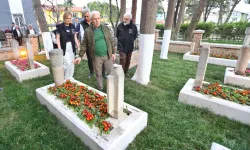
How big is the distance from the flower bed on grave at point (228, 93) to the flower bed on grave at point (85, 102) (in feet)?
7.34

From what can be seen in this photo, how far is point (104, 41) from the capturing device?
3.28 metres

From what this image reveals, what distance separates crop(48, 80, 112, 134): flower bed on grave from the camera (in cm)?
228

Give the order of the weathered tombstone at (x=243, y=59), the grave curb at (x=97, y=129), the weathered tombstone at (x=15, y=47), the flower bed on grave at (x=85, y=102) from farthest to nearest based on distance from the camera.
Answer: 1. the weathered tombstone at (x=15, y=47)
2. the weathered tombstone at (x=243, y=59)
3. the flower bed on grave at (x=85, y=102)
4. the grave curb at (x=97, y=129)

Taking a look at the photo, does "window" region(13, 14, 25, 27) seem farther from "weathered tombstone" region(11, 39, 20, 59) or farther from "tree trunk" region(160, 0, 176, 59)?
"tree trunk" region(160, 0, 176, 59)

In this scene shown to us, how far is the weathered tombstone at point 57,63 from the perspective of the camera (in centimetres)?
306

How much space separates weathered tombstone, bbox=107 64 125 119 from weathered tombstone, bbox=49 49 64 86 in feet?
5.26

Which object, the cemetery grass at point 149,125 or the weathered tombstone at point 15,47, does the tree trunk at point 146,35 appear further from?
the weathered tombstone at point 15,47

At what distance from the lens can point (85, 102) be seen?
272 centimetres

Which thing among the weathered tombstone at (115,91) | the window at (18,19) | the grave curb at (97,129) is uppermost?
the window at (18,19)

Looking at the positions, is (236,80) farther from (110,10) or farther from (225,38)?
(110,10)

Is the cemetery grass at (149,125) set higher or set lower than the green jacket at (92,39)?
lower

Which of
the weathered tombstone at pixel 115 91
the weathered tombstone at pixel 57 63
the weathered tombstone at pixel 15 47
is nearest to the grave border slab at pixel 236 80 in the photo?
the weathered tombstone at pixel 115 91

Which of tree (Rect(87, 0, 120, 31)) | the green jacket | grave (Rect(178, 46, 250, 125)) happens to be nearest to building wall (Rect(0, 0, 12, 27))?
tree (Rect(87, 0, 120, 31))

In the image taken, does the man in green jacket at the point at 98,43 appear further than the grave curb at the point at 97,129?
Yes
